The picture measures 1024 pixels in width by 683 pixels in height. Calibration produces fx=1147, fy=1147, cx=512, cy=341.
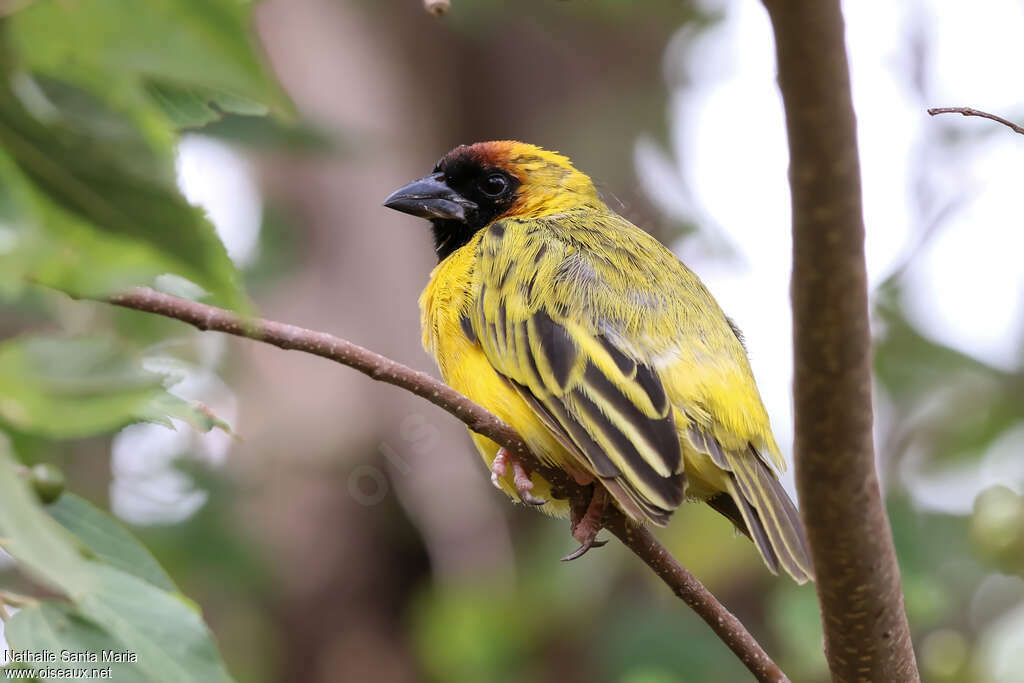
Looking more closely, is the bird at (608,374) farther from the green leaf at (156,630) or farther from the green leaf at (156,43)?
the green leaf at (156,43)

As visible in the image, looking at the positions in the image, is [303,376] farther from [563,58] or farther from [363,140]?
[563,58]

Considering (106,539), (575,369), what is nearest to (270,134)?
(575,369)

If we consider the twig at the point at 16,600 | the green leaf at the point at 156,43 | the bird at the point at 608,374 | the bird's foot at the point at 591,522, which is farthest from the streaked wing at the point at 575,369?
the green leaf at the point at 156,43

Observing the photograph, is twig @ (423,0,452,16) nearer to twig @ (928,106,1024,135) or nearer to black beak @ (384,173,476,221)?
twig @ (928,106,1024,135)

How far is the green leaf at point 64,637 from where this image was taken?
171 centimetres

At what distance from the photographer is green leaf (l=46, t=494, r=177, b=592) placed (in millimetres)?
2021

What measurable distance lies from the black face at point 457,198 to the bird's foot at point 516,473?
1.37 meters

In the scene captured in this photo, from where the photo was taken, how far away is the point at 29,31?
108 centimetres

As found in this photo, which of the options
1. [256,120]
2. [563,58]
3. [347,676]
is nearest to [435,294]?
[256,120]

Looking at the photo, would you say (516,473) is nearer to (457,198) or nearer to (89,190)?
(457,198)

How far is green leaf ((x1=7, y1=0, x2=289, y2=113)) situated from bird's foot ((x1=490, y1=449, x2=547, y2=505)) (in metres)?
2.19

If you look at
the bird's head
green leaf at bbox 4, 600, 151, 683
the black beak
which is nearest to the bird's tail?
green leaf at bbox 4, 600, 151, 683

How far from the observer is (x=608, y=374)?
3129 mm
